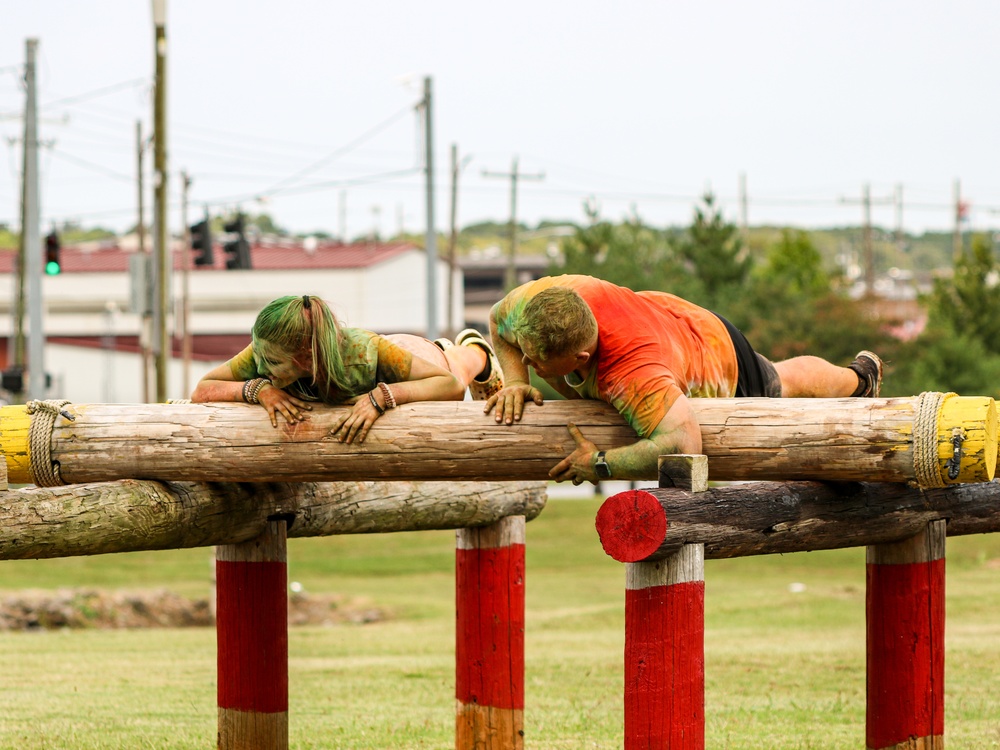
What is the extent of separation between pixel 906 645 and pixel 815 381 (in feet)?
3.80

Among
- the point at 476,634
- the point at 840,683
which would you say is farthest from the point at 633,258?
the point at 476,634

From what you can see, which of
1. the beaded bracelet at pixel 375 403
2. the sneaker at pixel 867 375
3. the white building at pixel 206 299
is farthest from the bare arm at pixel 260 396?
the white building at pixel 206 299

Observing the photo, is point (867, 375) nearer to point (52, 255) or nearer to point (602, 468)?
→ point (602, 468)

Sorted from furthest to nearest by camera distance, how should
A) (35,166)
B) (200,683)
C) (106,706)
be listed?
(35,166)
(200,683)
(106,706)

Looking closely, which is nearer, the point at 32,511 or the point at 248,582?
the point at 32,511

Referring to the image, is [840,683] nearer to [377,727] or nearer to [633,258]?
[377,727]

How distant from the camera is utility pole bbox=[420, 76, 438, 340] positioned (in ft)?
85.4

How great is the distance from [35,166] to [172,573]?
6.24 m

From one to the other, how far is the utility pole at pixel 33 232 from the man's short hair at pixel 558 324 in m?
16.9

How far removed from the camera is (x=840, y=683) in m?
9.54

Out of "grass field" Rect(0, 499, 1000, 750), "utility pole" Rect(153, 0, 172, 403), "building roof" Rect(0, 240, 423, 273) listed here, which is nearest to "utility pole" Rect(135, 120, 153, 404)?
"utility pole" Rect(153, 0, 172, 403)

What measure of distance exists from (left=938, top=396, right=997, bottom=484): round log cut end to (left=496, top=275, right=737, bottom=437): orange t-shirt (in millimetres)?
834

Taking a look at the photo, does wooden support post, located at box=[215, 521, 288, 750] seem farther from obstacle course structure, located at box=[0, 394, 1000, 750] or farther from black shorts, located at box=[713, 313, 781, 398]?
black shorts, located at box=[713, 313, 781, 398]

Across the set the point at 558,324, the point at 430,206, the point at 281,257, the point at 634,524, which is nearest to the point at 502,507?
the point at 558,324
